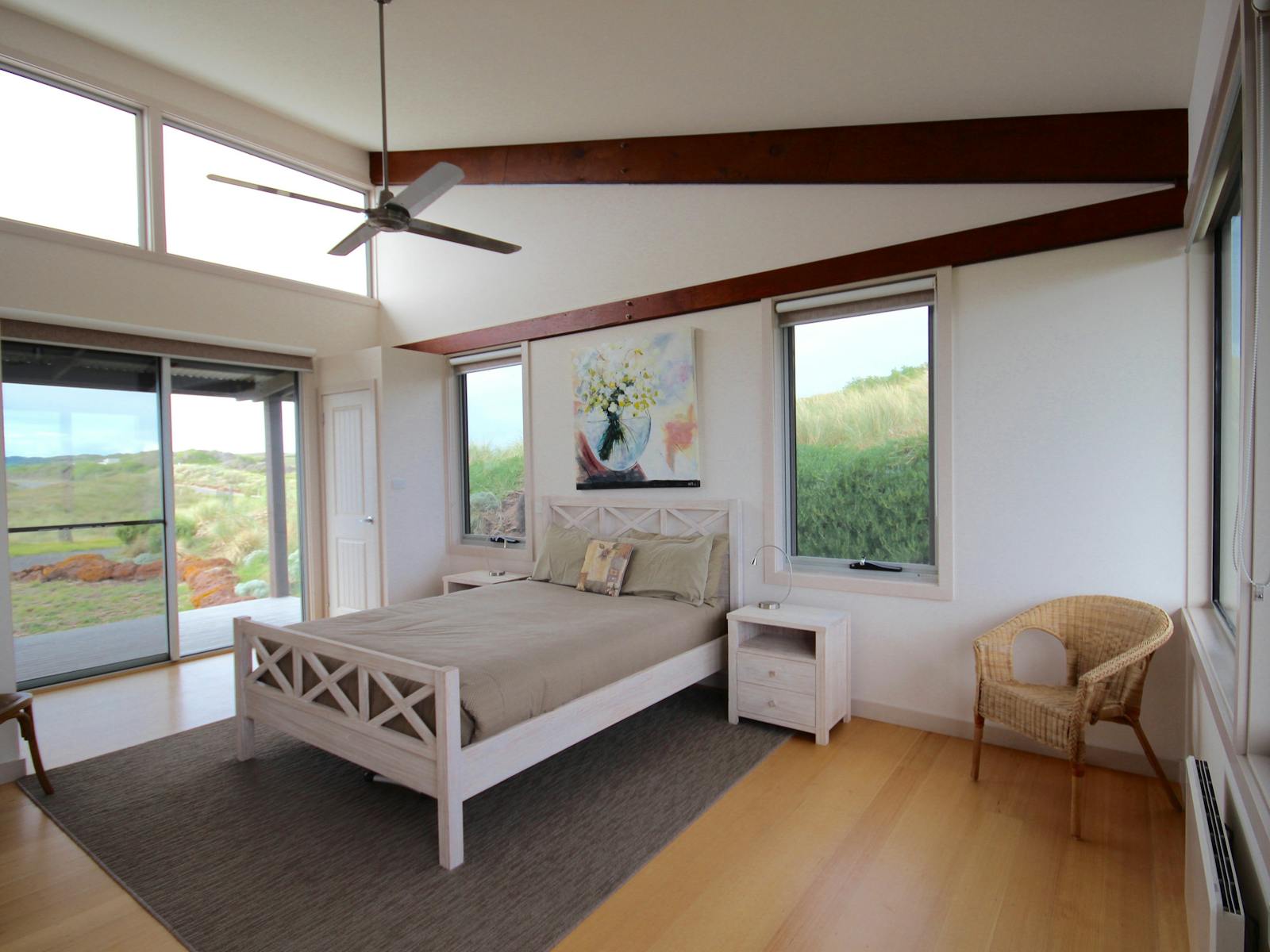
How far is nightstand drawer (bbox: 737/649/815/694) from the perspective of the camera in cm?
312

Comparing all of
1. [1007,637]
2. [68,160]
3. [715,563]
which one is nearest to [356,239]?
[715,563]

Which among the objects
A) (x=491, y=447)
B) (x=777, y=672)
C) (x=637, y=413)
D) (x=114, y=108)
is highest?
(x=114, y=108)

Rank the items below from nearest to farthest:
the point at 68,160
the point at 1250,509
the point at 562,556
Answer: the point at 1250,509 → the point at 68,160 → the point at 562,556

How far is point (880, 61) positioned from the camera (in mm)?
2615

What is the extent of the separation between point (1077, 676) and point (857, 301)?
2068mm

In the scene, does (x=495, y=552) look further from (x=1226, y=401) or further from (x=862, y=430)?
(x=1226, y=401)

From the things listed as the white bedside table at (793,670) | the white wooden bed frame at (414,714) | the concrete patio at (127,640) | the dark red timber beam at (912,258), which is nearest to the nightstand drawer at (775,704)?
the white bedside table at (793,670)

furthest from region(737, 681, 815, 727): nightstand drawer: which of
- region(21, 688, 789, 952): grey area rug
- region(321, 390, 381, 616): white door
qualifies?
region(321, 390, 381, 616): white door

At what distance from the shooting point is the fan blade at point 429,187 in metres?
2.52

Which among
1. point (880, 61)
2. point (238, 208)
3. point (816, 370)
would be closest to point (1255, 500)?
point (880, 61)

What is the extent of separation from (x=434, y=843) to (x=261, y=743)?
1.46 m

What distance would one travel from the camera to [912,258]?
319cm

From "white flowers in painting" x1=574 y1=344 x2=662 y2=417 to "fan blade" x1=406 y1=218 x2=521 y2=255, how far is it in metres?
1.29

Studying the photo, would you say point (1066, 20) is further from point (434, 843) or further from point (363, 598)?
point (363, 598)
